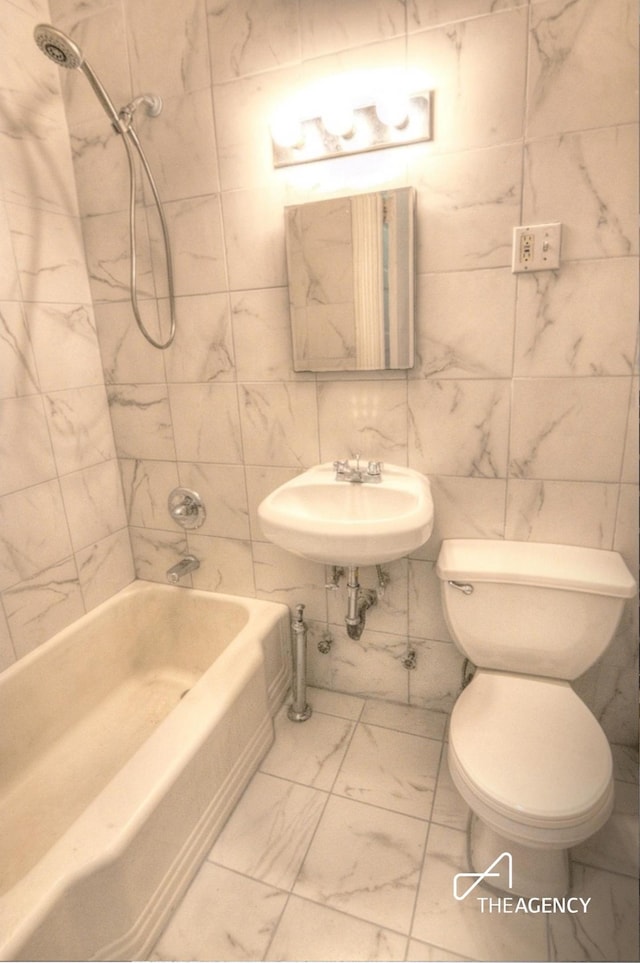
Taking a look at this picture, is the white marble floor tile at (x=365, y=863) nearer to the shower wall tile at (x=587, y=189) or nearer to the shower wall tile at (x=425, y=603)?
the shower wall tile at (x=425, y=603)

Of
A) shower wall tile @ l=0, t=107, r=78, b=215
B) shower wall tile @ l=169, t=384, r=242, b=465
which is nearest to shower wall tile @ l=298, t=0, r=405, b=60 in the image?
shower wall tile @ l=0, t=107, r=78, b=215

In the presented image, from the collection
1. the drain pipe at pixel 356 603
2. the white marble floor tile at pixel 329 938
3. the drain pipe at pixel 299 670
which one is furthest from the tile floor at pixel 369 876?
the drain pipe at pixel 356 603

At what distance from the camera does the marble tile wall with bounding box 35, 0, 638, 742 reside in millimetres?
1136

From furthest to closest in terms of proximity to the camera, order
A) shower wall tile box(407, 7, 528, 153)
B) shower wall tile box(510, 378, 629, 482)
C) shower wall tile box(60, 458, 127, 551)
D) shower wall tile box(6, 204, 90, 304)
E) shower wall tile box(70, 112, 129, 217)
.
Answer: shower wall tile box(60, 458, 127, 551), shower wall tile box(70, 112, 129, 217), shower wall tile box(6, 204, 90, 304), shower wall tile box(510, 378, 629, 482), shower wall tile box(407, 7, 528, 153)

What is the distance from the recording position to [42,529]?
5.02ft

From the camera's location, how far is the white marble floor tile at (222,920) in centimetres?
106

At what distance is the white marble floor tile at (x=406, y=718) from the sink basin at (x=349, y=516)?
2.49 feet

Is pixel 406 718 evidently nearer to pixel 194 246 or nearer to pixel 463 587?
pixel 463 587

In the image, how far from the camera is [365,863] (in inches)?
48.1

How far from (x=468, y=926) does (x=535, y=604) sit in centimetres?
73

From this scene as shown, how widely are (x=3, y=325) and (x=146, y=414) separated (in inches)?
19.6

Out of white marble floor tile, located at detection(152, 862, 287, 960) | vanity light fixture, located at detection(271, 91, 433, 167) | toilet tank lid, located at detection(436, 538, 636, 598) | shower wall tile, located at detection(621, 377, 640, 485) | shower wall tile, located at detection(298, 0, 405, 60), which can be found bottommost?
white marble floor tile, located at detection(152, 862, 287, 960)

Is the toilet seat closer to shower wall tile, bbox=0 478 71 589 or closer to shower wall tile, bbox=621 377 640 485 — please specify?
shower wall tile, bbox=621 377 640 485

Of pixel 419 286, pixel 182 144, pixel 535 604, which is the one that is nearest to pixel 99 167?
pixel 182 144
